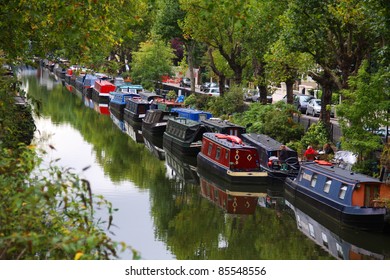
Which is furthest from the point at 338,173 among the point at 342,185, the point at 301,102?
the point at 301,102

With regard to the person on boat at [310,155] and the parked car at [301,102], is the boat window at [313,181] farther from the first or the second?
the parked car at [301,102]

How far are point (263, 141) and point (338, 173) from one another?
943 centimetres

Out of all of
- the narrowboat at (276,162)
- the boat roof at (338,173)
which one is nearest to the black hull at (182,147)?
the narrowboat at (276,162)

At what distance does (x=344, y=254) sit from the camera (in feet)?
82.8

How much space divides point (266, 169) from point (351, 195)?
27.9ft

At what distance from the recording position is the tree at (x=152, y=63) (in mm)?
81375

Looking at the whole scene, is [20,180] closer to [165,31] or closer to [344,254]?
[344,254]

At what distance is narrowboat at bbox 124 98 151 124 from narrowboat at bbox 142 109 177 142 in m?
3.98

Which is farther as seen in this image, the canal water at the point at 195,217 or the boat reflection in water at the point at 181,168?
the boat reflection in water at the point at 181,168

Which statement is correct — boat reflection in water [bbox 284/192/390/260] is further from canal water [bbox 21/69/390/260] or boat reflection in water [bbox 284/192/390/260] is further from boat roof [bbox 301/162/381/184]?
boat roof [bbox 301/162/381/184]

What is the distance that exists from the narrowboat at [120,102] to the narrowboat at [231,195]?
29985mm

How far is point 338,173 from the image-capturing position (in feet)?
98.8

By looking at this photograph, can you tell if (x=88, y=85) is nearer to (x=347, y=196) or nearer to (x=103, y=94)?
(x=103, y=94)

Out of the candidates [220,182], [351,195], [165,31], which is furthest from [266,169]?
[165,31]
